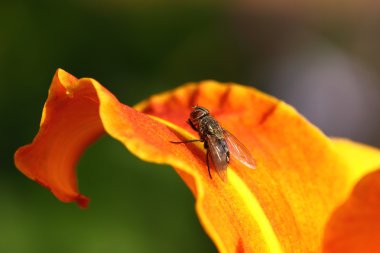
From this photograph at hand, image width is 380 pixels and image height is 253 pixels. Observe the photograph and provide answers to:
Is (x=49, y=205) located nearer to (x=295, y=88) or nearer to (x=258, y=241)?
(x=258, y=241)

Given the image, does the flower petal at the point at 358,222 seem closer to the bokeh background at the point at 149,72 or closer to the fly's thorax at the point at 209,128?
the fly's thorax at the point at 209,128

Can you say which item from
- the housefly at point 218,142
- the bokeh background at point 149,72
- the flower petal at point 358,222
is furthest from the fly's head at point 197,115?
the bokeh background at point 149,72

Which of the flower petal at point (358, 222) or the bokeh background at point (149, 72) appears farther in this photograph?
the bokeh background at point (149, 72)

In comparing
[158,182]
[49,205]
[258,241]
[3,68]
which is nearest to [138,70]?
[3,68]

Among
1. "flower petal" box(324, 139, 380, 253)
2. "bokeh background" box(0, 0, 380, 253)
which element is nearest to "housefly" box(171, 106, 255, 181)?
"flower petal" box(324, 139, 380, 253)

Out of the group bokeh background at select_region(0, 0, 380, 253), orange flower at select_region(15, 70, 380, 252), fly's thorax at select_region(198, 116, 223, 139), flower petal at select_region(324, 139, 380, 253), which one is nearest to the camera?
orange flower at select_region(15, 70, 380, 252)

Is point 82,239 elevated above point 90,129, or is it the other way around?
point 90,129

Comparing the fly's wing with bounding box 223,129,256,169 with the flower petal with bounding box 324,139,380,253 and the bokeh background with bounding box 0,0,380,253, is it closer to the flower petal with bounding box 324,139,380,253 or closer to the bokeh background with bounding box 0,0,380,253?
the flower petal with bounding box 324,139,380,253
